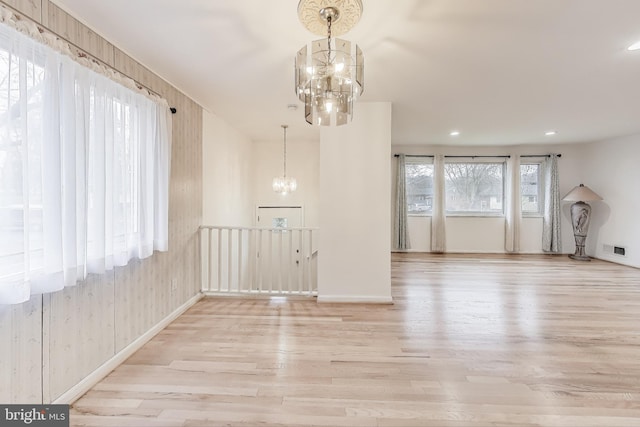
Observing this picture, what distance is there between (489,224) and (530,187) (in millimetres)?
1257

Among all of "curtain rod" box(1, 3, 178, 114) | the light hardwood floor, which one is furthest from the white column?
"curtain rod" box(1, 3, 178, 114)

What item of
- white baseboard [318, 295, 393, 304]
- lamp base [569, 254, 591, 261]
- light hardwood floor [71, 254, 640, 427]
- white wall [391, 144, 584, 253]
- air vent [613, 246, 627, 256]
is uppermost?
white wall [391, 144, 584, 253]

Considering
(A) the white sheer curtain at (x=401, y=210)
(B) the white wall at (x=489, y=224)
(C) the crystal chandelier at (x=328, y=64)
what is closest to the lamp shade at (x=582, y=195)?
(B) the white wall at (x=489, y=224)

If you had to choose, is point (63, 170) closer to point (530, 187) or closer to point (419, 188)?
point (419, 188)

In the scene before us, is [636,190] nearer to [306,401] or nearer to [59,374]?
[306,401]

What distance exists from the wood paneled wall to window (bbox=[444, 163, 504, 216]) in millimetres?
5557

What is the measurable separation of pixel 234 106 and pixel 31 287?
2.75 metres

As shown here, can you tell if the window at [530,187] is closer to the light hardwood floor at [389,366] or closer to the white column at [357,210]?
the light hardwood floor at [389,366]

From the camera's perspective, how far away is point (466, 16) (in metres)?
1.78

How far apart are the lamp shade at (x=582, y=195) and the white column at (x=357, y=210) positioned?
16.0 ft

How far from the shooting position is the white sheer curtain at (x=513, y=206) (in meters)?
6.21

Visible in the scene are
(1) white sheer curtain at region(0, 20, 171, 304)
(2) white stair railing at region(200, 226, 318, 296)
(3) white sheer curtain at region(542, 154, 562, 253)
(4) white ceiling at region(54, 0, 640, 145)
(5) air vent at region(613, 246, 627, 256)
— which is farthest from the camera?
(3) white sheer curtain at region(542, 154, 562, 253)

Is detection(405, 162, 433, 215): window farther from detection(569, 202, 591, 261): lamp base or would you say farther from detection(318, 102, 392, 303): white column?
detection(318, 102, 392, 303): white column

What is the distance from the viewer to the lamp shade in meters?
5.61
